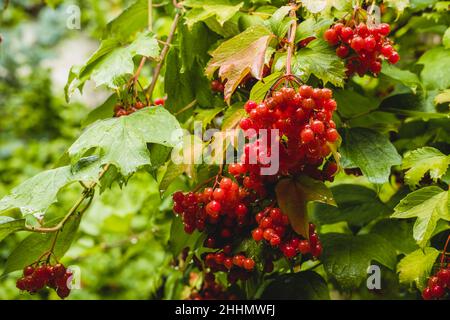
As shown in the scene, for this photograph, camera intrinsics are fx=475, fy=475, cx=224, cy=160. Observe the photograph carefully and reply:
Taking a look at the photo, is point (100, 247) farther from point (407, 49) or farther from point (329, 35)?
point (329, 35)

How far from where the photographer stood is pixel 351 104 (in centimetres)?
103

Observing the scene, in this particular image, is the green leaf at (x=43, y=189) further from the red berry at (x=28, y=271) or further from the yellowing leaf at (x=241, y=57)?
the yellowing leaf at (x=241, y=57)

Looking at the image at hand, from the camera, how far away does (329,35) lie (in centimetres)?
76

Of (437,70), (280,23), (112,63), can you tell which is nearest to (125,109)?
(112,63)

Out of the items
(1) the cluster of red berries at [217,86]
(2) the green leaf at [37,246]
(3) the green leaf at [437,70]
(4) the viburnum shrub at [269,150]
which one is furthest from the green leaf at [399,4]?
(2) the green leaf at [37,246]

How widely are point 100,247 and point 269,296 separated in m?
1.23

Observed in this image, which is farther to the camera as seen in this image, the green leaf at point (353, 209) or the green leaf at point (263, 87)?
the green leaf at point (353, 209)

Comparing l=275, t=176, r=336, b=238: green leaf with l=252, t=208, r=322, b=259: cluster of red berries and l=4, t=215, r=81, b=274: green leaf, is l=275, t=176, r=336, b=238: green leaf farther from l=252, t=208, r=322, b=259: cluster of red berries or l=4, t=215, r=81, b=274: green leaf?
l=4, t=215, r=81, b=274: green leaf

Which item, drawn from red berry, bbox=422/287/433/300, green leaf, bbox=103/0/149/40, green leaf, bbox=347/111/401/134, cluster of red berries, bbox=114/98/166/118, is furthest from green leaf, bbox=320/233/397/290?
green leaf, bbox=103/0/149/40

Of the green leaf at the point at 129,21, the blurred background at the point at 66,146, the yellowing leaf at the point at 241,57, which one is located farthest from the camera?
the blurred background at the point at 66,146

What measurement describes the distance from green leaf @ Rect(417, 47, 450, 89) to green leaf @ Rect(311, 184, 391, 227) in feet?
0.87

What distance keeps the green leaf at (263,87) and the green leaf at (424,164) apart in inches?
11.6

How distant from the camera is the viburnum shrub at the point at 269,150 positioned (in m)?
0.68
